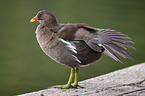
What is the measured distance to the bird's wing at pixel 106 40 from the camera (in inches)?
87.9

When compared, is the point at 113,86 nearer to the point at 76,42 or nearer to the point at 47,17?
the point at 76,42

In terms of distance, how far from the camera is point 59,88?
253 cm

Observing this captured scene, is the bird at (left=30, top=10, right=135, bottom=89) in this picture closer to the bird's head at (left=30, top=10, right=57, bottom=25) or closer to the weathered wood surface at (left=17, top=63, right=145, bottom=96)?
the bird's head at (left=30, top=10, right=57, bottom=25)

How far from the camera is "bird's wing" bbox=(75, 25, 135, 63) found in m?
2.23

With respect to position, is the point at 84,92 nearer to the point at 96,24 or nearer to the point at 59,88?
the point at 59,88

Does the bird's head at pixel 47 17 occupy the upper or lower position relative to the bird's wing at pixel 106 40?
upper

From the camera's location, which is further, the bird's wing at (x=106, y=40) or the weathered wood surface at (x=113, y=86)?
the weathered wood surface at (x=113, y=86)

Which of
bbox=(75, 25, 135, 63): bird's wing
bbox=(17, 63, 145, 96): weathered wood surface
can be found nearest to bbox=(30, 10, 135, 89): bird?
bbox=(75, 25, 135, 63): bird's wing

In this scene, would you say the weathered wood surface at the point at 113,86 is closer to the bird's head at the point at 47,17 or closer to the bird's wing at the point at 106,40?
the bird's wing at the point at 106,40

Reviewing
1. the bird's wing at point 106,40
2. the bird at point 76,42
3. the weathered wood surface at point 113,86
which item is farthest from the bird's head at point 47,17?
the weathered wood surface at point 113,86

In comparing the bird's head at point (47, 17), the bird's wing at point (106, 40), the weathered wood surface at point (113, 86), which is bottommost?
the weathered wood surface at point (113, 86)

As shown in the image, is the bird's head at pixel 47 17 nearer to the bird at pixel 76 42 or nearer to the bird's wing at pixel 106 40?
the bird at pixel 76 42

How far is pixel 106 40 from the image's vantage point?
228 cm

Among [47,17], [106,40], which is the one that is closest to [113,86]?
[106,40]
